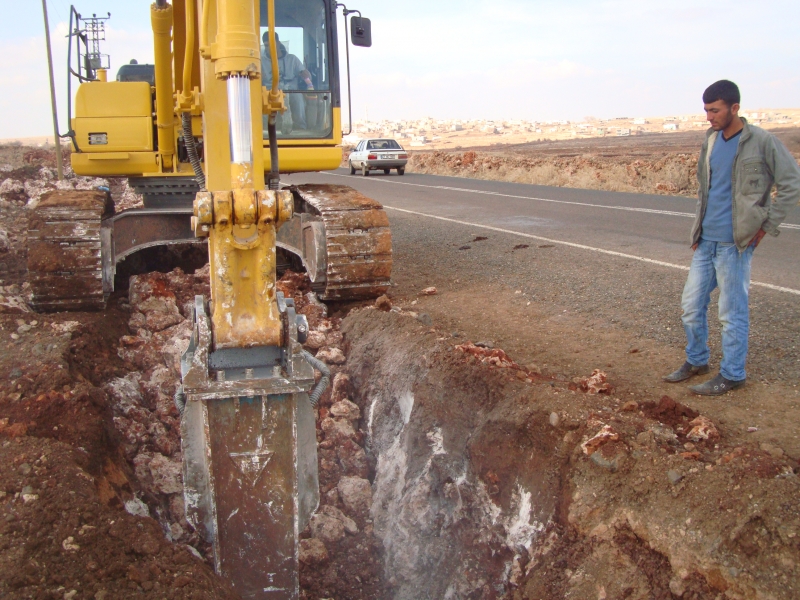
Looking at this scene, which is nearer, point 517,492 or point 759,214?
point 517,492

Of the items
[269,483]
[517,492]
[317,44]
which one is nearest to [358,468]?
[517,492]

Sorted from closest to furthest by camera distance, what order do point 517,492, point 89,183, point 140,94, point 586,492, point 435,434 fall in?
point 586,492, point 517,492, point 435,434, point 140,94, point 89,183

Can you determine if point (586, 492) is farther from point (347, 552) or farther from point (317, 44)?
point (317, 44)

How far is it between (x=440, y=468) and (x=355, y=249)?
263 cm

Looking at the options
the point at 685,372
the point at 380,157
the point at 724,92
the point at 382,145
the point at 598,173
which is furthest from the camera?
the point at 382,145

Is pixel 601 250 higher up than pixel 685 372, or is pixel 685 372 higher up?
pixel 601 250

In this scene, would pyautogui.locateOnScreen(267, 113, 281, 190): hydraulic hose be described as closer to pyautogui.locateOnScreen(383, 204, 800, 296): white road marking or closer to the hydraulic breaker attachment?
the hydraulic breaker attachment

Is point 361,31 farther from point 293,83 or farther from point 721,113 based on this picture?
point 721,113

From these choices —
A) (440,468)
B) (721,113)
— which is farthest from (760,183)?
(440,468)

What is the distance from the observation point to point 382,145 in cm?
2866

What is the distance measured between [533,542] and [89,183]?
2019cm

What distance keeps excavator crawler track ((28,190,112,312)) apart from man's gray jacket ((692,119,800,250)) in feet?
16.8

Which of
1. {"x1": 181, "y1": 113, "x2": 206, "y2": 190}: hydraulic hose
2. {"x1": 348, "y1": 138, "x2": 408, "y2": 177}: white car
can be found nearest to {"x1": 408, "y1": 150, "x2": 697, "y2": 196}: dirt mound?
{"x1": 348, "y1": 138, "x2": 408, "y2": 177}: white car

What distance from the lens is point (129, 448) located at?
4.61m
